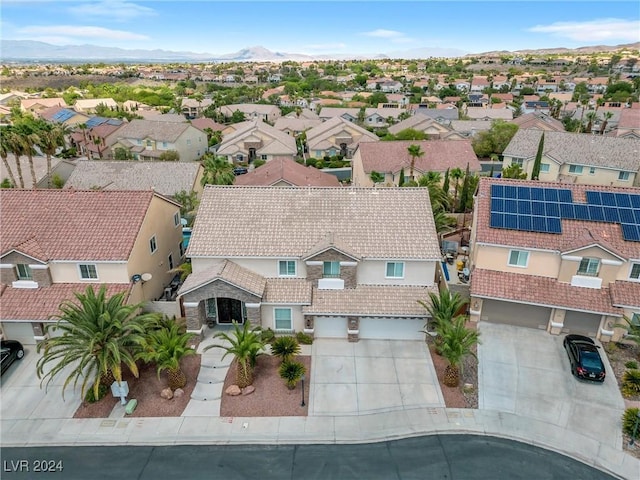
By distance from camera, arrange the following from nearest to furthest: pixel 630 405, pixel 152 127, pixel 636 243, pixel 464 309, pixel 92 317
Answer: pixel 92 317 → pixel 630 405 → pixel 636 243 → pixel 464 309 → pixel 152 127

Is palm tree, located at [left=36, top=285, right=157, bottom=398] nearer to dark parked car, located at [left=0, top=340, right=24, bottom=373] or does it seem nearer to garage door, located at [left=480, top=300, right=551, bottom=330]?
dark parked car, located at [left=0, top=340, right=24, bottom=373]

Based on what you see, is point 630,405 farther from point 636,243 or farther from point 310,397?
point 310,397

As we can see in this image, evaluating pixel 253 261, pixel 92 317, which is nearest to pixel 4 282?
pixel 92 317

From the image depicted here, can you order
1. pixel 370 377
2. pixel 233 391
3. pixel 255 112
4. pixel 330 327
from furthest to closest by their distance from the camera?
pixel 255 112 → pixel 330 327 → pixel 370 377 → pixel 233 391

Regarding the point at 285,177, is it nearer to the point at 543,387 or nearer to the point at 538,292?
the point at 538,292

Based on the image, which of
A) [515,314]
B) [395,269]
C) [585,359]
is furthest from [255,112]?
[585,359]

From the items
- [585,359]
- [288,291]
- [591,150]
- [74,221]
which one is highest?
[74,221]

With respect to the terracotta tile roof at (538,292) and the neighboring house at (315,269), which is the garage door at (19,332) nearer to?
the neighboring house at (315,269)
